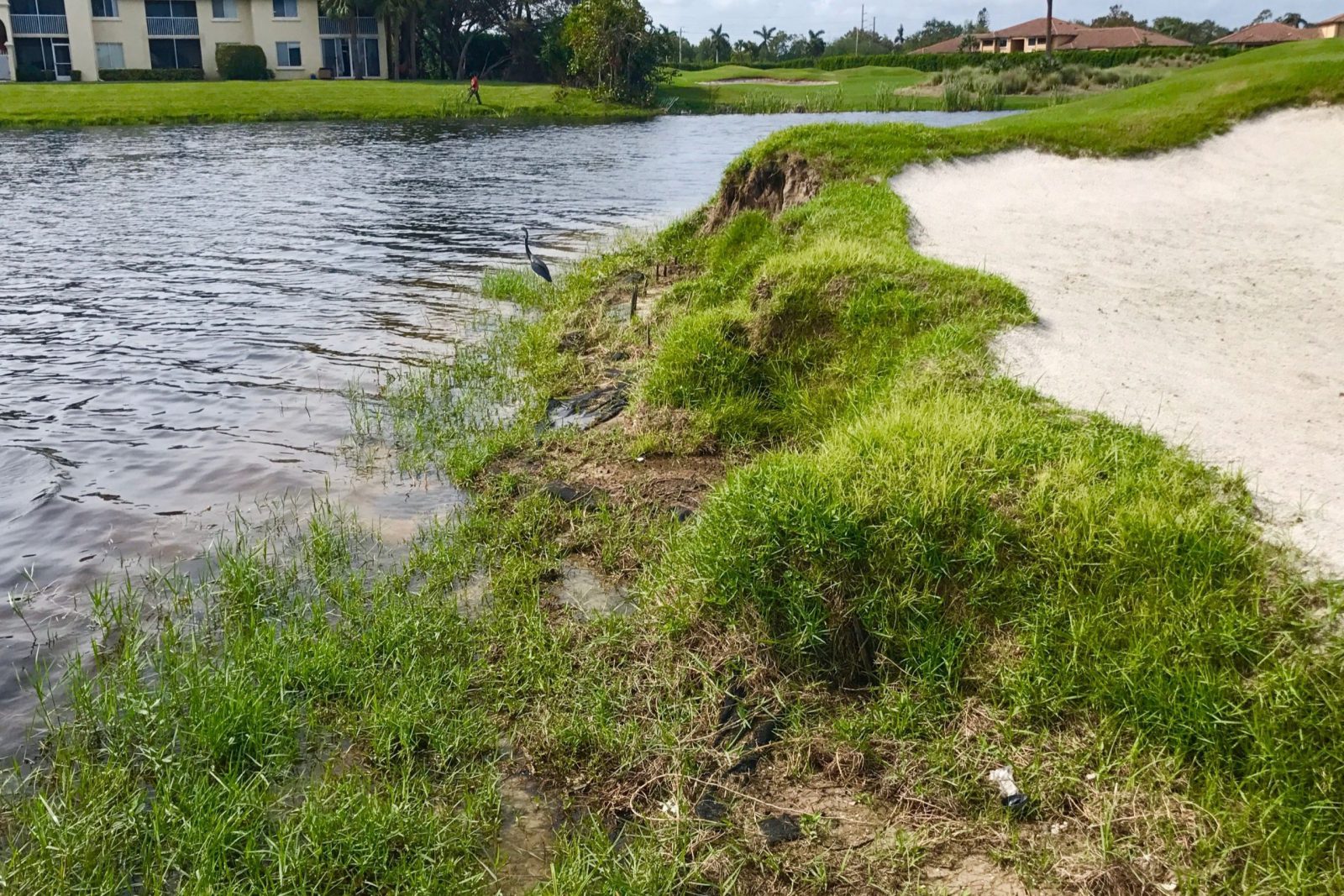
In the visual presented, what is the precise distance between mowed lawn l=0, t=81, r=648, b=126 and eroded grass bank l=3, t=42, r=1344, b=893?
44602mm

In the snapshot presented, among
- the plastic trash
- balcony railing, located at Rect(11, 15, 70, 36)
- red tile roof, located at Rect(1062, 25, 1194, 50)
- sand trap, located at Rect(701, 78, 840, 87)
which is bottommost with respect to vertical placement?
the plastic trash

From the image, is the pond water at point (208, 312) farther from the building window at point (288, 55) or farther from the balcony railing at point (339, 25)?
the balcony railing at point (339, 25)

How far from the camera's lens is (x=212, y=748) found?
4215 mm

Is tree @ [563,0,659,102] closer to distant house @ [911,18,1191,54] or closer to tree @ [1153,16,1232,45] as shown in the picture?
distant house @ [911,18,1191,54]

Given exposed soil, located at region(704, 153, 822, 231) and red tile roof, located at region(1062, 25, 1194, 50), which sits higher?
red tile roof, located at region(1062, 25, 1194, 50)

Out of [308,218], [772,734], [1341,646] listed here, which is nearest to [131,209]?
[308,218]

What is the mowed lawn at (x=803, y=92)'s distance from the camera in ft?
164

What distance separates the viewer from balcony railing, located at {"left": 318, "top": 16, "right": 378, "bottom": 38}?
65375mm

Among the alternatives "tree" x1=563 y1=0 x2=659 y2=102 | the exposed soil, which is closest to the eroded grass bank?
the exposed soil

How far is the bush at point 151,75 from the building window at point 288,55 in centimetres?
652

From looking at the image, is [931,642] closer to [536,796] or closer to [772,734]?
[772,734]

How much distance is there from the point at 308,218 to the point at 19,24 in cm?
5548

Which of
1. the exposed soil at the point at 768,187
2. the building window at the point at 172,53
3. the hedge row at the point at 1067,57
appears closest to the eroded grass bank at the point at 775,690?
the exposed soil at the point at 768,187

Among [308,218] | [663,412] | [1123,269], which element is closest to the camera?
[663,412]
